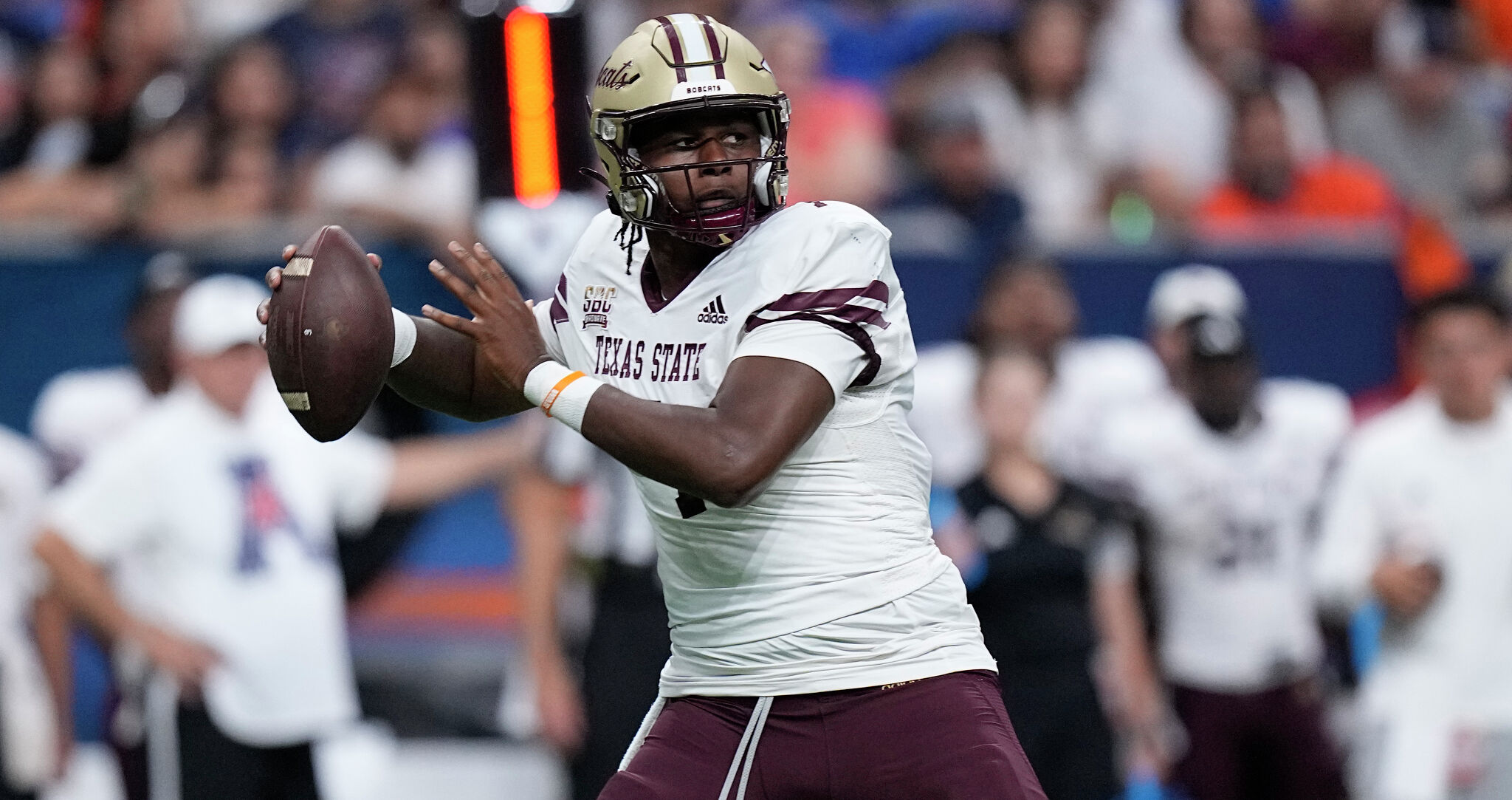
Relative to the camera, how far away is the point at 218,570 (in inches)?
217

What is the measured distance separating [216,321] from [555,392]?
109 inches

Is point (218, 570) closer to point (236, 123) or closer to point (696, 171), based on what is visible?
point (236, 123)

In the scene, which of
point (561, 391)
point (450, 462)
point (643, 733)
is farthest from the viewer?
point (450, 462)

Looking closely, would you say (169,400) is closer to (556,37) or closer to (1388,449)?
(556,37)

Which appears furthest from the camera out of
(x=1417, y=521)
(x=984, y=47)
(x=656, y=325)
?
(x=984, y=47)

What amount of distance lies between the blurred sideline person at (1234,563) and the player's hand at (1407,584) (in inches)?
16.2

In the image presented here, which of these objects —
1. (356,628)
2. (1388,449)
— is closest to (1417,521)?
(1388,449)

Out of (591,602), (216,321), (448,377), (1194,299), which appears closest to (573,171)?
(216,321)

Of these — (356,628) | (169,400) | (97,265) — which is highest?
(97,265)

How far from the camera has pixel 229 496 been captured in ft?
18.2

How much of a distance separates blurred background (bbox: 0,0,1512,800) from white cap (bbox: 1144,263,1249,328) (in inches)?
12.0

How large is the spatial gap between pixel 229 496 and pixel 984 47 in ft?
12.8

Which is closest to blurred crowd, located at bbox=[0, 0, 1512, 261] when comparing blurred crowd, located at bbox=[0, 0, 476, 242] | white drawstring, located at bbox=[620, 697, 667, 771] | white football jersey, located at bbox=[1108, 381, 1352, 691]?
blurred crowd, located at bbox=[0, 0, 476, 242]

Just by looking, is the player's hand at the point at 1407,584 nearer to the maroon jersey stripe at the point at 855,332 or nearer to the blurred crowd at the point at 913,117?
the blurred crowd at the point at 913,117
